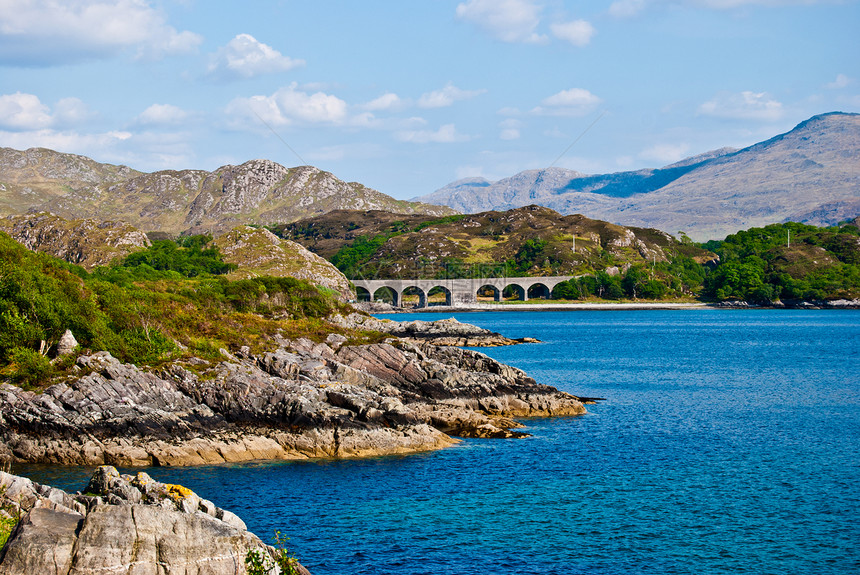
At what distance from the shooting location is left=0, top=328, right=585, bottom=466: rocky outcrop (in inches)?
1479

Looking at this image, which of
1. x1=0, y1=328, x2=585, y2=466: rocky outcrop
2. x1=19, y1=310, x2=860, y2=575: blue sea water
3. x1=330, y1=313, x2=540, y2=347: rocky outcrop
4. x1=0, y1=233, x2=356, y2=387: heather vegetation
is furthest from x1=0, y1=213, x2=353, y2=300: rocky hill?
x1=19, y1=310, x2=860, y2=575: blue sea water

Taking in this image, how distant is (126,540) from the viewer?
54.0 feet

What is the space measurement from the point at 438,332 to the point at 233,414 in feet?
247

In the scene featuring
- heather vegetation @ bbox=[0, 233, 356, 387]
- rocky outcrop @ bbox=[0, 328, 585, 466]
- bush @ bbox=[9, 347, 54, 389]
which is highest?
heather vegetation @ bbox=[0, 233, 356, 387]

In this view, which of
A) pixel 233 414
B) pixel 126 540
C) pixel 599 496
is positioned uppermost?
pixel 126 540

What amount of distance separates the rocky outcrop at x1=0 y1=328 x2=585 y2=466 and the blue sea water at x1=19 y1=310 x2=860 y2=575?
1700 mm

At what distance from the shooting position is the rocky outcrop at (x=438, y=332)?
108 meters

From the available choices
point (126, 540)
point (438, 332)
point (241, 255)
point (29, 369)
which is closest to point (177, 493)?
point (126, 540)

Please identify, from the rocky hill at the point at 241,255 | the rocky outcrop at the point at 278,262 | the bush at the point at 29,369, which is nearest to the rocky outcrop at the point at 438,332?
the rocky outcrop at the point at 278,262

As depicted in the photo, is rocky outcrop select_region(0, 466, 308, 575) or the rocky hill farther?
the rocky hill

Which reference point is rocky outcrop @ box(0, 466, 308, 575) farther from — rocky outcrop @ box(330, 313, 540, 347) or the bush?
rocky outcrop @ box(330, 313, 540, 347)

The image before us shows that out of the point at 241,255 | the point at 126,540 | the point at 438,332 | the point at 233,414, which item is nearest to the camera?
the point at 126,540

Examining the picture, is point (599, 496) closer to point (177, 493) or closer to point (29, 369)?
point (177, 493)

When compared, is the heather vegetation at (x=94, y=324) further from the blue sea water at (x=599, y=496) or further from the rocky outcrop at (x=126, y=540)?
the rocky outcrop at (x=126, y=540)
